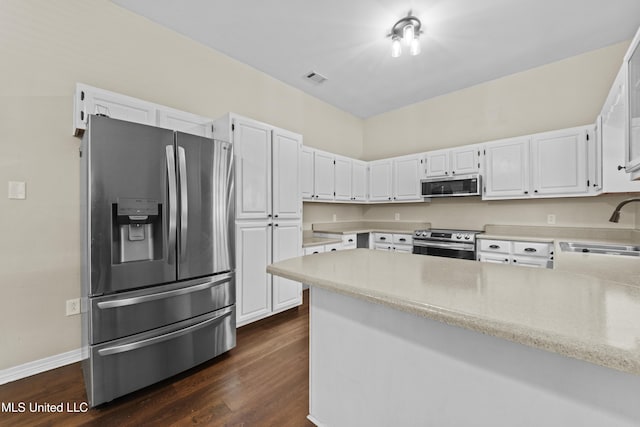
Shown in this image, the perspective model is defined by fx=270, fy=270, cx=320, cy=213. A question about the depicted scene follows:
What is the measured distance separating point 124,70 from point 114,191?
1.50 m

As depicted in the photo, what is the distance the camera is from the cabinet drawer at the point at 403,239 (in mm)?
4059

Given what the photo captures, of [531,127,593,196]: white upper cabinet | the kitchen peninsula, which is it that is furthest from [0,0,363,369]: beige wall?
[531,127,593,196]: white upper cabinet

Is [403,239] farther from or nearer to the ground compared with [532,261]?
farther from the ground

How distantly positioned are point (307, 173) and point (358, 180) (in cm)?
120

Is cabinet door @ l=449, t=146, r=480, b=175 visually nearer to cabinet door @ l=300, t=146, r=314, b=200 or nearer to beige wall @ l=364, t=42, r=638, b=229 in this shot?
beige wall @ l=364, t=42, r=638, b=229

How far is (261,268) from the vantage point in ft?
9.41

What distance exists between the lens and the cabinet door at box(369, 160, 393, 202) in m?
4.57

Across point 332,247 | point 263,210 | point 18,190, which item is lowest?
point 332,247

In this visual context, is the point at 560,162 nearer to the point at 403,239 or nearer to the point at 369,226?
the point at 403,239

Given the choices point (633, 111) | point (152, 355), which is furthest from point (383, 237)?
point (152, 355)

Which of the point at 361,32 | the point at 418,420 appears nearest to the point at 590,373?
the point at 418,420

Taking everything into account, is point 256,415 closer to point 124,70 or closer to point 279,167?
point 279,167

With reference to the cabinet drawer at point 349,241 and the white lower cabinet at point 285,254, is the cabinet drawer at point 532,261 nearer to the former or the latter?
the cabinet drawer at point 349,241

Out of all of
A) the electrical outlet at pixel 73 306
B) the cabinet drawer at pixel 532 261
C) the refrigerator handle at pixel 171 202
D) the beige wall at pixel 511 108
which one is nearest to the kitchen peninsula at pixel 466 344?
the refrigerator handle at pixel 171 202
